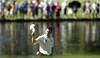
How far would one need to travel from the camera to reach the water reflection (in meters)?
26.5

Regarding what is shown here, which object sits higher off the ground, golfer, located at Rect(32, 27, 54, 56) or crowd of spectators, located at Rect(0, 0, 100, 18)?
crowd of spectators, located at Rect(0, 0, 100, 18)

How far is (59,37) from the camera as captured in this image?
31.7 meters

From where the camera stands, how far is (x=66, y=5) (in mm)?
43531

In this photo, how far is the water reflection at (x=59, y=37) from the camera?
26500 mm

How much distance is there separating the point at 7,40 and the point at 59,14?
42.4 ft

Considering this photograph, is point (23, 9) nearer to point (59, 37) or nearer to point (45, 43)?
point (59, 37)

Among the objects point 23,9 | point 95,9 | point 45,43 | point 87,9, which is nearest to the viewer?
point 45,43

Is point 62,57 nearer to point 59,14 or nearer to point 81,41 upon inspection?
point 81,41

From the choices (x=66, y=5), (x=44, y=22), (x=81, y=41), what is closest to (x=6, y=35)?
(x=81, y=41)

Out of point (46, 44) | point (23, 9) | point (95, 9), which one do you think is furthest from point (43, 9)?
point (46, 44)

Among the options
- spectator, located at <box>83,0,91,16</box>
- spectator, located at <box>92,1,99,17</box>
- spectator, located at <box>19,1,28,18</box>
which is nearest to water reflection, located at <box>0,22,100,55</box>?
spectator, located at <box>19,1,28,18</box>

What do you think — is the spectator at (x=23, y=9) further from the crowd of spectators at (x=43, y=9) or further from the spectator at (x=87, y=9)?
the spectator at (x=87, y=9)

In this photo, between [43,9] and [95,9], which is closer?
[43,9]

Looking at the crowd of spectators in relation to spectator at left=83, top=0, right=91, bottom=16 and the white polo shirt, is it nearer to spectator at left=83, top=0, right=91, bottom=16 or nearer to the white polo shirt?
spectator at left=83, top=0, right=91, bottom=16
